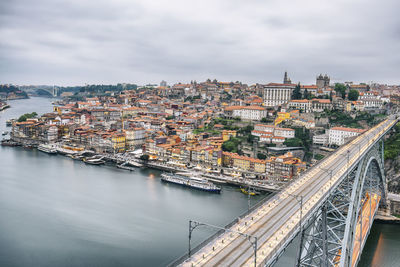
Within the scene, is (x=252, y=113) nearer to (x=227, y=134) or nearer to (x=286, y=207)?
(x=227, y=134)

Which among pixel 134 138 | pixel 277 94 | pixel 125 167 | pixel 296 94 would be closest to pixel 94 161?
pixel 125 167

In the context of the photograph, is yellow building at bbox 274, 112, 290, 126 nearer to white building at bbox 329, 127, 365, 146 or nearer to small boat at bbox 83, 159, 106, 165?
white building at bbox 329, 127, 365, 146

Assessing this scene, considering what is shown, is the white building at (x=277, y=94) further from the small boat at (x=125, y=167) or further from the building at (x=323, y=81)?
the small boat at (x=125, y=167)

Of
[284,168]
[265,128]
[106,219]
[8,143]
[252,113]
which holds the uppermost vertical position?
[252,113]

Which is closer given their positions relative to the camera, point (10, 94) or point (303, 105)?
point (303, 105)

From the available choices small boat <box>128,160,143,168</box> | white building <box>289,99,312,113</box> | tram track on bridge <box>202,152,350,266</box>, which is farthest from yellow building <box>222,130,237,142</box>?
tram track on bridge <box>202,152,350,266</box>

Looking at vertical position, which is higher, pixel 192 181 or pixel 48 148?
pixel 48 148
